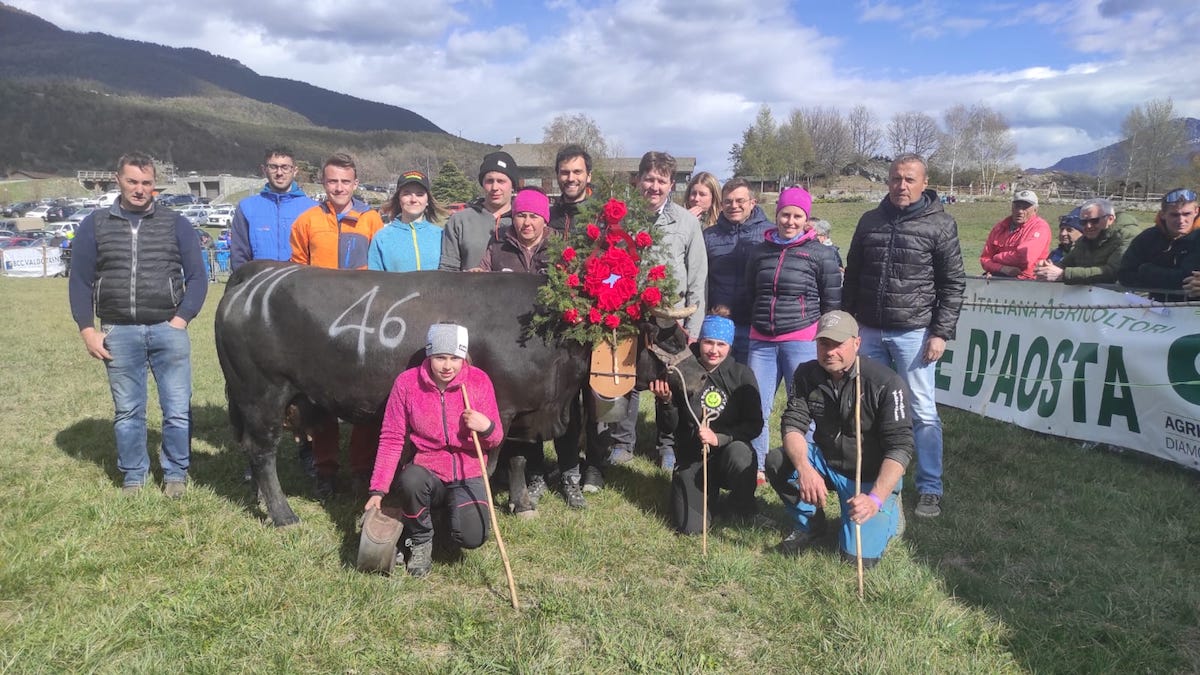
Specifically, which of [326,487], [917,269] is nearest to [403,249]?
[326,487]

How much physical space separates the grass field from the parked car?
6049 cm

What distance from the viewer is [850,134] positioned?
86.2 meters

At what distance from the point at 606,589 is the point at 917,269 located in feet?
9.66

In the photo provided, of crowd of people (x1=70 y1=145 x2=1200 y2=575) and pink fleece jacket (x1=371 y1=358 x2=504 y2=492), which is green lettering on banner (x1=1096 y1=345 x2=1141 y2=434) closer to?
crowd of people (x1=70 y1=145 x2=1200 y2=575)

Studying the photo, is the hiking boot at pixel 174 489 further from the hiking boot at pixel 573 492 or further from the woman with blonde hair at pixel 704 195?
the woman with blonde hair at pixel 704 195

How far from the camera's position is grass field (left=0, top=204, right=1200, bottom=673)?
3227 mm

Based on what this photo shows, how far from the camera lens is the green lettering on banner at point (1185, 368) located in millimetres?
5496

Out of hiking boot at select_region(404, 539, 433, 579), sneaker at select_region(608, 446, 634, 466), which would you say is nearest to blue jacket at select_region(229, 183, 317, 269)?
hiking boot at select_region(404, 539, 433, 579)

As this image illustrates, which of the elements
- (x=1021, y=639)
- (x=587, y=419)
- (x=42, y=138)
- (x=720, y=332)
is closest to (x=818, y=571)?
(x=1021, y=639)

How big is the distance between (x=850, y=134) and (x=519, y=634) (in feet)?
302

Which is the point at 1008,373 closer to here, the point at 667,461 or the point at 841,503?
the point at 667,461

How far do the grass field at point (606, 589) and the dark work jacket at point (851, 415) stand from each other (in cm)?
61

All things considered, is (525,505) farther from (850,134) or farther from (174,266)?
(850,134)

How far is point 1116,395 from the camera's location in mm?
6066
